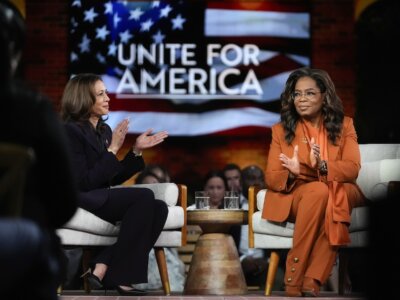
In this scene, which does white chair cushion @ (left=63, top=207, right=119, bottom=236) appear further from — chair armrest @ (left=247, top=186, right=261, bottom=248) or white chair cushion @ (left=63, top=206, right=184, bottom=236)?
chair armrest @ (left=247, top=186, right=261, bottom=248)

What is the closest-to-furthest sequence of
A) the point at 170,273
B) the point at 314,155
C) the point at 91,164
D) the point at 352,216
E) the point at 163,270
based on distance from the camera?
1. the point at 314,155
2. the point at 91,164
3. the point at 352,216
4. the point at 163,270
5. the point at 170,273

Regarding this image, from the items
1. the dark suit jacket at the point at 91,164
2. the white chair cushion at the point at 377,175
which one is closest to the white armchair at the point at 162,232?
the dark suit jacket at the point at 91,164

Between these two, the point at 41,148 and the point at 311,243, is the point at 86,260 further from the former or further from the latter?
the point at 41,148

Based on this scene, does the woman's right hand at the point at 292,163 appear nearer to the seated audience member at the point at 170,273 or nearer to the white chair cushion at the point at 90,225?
the white chair cushion at the point at 90,225

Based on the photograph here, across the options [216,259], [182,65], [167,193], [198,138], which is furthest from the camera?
[198,138]

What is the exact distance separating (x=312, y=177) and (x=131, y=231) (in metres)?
1.11

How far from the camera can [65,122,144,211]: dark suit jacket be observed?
490 centimetres

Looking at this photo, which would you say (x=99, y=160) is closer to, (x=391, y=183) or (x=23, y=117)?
(x=391, y=183)

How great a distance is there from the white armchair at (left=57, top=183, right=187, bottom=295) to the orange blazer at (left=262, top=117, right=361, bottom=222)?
637 millimetres

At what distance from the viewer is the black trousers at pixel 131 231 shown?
488cm

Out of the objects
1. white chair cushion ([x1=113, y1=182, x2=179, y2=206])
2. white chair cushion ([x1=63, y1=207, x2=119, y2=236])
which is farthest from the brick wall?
white chair cushion ([x1=63, y1=207, x2=119, y2=236])

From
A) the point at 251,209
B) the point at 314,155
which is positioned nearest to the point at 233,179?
the point at 251,209

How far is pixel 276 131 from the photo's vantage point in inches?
204

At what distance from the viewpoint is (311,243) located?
491 centimetres
